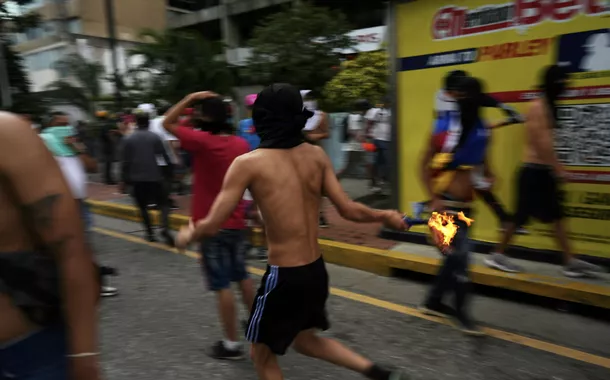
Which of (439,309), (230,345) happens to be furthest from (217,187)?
(439,309)

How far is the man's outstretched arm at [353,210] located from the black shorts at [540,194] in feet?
7.51

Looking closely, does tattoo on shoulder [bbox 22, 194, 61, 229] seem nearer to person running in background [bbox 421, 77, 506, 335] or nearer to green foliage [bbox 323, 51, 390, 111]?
person running in background [bbox 421, 77, 506, 335]

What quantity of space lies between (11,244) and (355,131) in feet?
29.6

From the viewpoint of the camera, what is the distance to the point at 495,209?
4.74 meters

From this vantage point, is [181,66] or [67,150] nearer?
[67,150]

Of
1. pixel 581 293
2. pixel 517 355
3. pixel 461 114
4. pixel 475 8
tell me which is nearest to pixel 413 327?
pixel 517 355

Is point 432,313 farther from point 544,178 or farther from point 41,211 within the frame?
point 41,211

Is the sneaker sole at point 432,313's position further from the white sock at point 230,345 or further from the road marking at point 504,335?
the white sock at point 230,345

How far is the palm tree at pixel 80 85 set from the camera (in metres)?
15.6

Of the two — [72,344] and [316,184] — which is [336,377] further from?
[72,344]

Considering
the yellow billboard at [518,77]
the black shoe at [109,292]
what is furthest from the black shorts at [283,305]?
the yellow billboard at [518,77]

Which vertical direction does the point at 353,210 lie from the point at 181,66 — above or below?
below

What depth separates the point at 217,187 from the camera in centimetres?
339

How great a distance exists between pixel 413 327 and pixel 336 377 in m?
0.97
